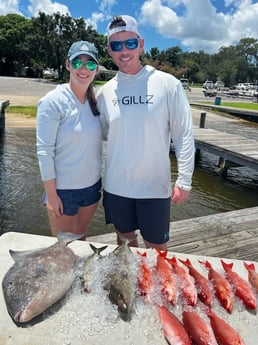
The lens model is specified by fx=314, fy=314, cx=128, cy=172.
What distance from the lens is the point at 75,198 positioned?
2.72 m

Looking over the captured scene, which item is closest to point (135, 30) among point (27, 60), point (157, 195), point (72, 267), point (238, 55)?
point (157, 195)

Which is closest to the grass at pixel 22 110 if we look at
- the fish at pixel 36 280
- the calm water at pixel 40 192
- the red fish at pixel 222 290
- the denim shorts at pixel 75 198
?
the calm water at pixel 40 192

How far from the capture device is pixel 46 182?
8.40 feet

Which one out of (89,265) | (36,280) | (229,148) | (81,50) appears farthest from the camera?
(229,148)

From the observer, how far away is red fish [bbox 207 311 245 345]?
61.2 inches

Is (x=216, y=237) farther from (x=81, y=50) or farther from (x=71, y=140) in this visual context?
(x=81, y=50)

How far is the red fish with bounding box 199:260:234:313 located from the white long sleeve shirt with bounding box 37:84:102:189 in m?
1.28

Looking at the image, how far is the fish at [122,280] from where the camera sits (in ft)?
5.71

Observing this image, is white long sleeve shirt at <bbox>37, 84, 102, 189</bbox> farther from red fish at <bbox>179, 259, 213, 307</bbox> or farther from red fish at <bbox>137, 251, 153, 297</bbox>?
red fish at <bbox>179, 259, 213, 307</bbox>

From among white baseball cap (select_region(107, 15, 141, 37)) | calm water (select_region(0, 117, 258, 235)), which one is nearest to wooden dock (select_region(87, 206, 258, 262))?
white baseball cap (select_region(107, 15, 141, 37))

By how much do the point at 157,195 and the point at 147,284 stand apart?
0.94 m

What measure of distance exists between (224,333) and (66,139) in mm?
1746

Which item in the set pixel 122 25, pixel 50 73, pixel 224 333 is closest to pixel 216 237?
pixel 224 333

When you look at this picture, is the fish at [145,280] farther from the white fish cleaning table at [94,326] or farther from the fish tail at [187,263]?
the fish tail at [187,263]
